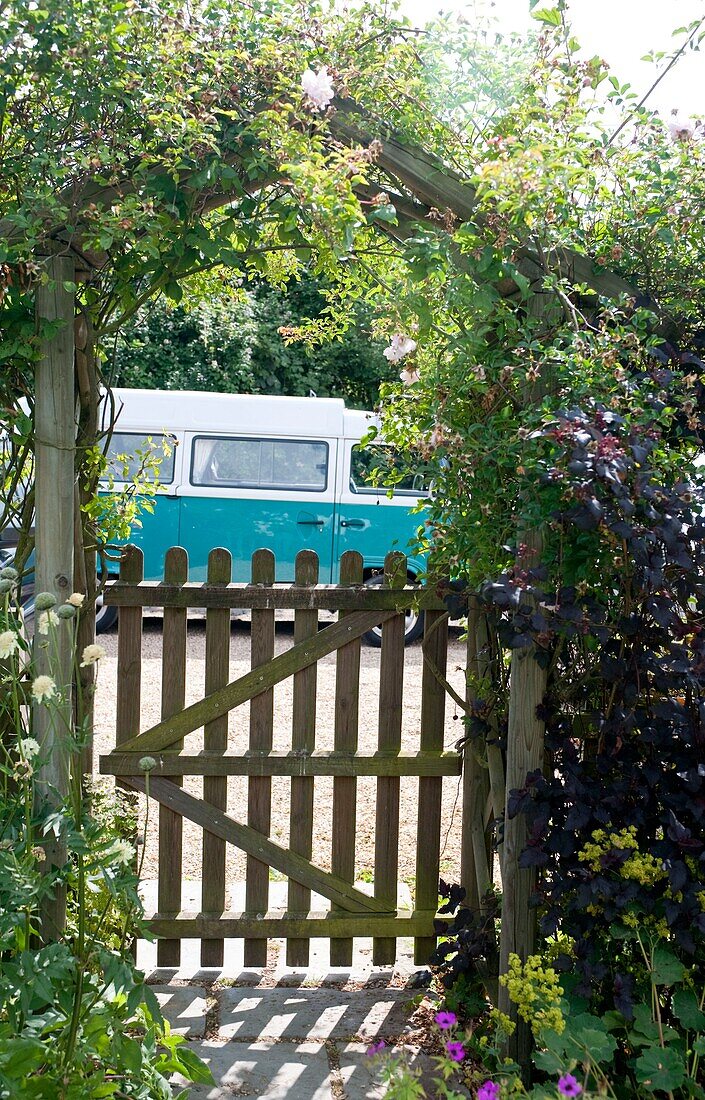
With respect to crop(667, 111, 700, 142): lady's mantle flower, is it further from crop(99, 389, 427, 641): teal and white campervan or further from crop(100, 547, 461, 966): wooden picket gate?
crop(99, 389, 427, 641): teal and white campervan

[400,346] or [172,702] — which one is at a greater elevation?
[400,346]

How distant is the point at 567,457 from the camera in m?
2.46

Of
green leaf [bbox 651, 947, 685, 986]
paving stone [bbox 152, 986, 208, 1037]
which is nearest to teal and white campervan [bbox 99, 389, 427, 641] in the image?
paving stone [bbox 152, 986, 208, 1037]

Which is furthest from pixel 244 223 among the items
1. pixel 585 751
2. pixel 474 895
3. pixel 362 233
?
pixel 474 895

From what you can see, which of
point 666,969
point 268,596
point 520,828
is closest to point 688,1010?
point 666,969

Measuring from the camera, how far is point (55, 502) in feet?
9.92

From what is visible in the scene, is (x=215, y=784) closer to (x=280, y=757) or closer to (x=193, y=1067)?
(x=280, y=757)

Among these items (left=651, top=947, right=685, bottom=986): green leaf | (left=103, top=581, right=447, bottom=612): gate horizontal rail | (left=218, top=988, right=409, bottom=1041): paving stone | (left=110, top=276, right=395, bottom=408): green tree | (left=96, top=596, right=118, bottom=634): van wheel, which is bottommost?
(left=218, top=988, right=409, bottom=1041): paving stone

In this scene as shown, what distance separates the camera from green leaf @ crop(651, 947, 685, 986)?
100 inches

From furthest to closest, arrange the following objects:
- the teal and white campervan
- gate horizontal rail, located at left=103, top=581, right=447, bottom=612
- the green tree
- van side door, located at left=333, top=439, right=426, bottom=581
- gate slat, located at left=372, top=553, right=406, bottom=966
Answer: the green tree < van side door, located at left=333, top=439, right=426, bottom=581 < the teal and white campervan < gate slat, located at left=372, top=553, right=406, bottom=966 < gate horizontal rail, located at left=103, top=581, right=447, bottom=612

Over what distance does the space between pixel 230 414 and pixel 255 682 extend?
268 inches

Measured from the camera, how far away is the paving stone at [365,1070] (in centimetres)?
289

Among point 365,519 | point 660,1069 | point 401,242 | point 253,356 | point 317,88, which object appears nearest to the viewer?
point 660,1069

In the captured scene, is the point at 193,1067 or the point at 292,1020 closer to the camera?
the point at 193,1067
